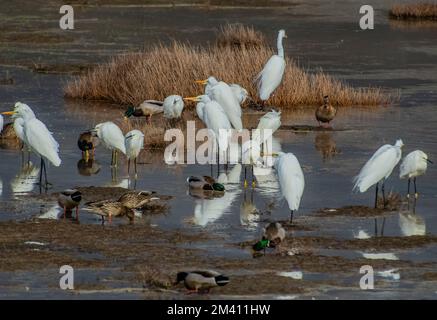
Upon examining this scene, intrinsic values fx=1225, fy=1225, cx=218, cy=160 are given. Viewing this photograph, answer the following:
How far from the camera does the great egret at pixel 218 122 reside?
17359 millimetres

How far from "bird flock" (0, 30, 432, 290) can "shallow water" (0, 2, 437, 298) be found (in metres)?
0.29

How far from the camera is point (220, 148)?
17297 mm

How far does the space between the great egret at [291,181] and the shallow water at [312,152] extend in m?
0.42

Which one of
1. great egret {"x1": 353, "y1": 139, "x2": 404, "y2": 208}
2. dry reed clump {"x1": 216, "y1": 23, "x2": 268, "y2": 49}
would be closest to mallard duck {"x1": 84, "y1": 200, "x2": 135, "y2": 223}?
great egret {"x1": 353, "y1": 139, "x2": 404, "y2": 208}

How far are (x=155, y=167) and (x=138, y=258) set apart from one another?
564cm

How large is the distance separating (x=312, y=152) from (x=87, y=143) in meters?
3.53

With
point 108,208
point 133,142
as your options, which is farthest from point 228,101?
point 108,208

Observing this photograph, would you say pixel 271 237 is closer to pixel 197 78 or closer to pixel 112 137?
pixel 112 137

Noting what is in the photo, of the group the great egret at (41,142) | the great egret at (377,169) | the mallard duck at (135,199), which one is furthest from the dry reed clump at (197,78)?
the mallard duck at (135,199)

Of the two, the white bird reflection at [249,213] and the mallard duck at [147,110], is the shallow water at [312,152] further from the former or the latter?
the mallard duck at [147,110]

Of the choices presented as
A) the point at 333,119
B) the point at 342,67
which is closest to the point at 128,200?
the point at 333,119

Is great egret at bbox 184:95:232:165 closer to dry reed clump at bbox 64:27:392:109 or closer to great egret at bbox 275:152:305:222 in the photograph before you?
great egret at bbox 275:152:305:222

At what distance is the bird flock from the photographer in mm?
13820
